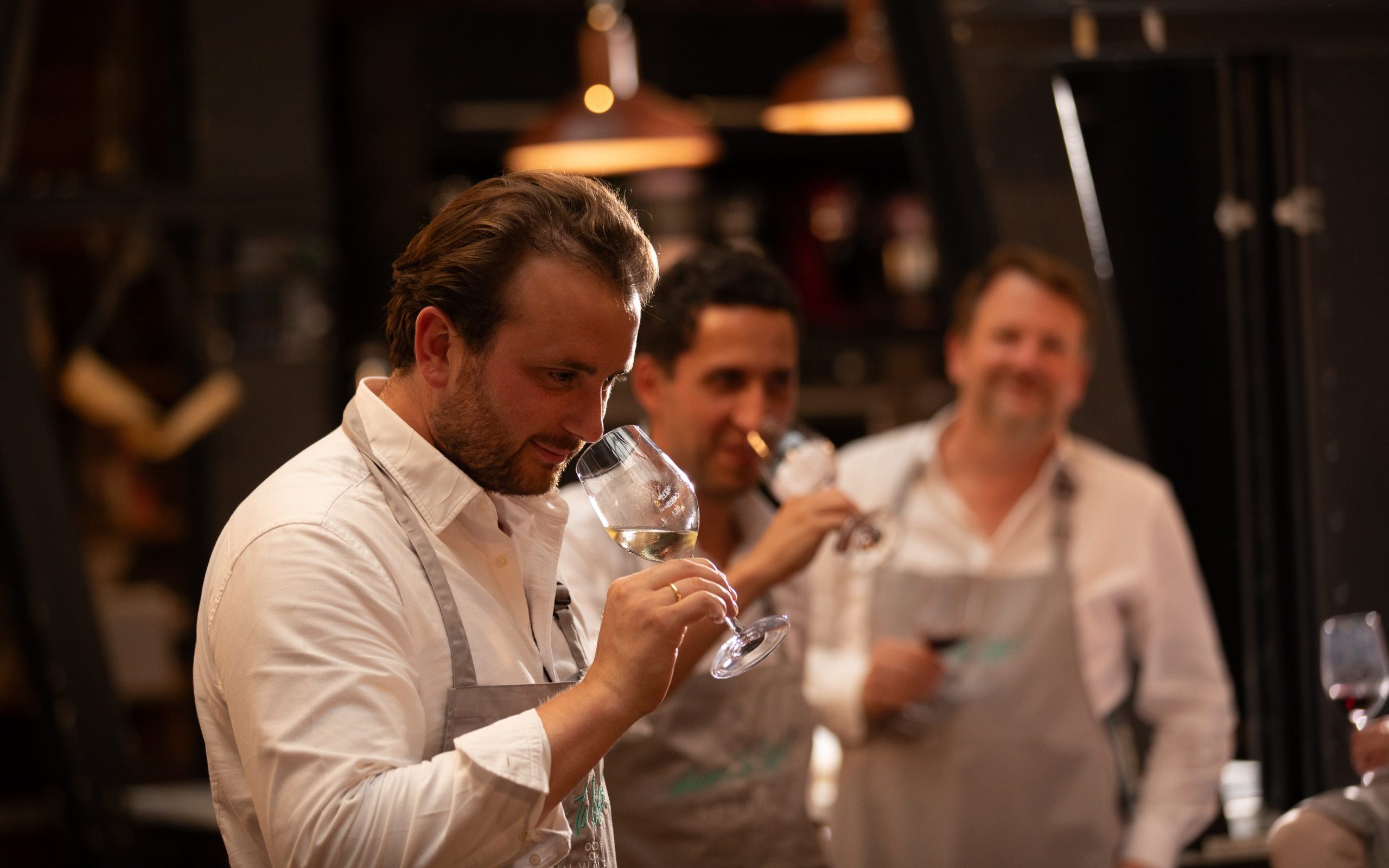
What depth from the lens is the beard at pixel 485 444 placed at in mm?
1325

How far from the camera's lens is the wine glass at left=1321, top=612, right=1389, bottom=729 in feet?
5.44

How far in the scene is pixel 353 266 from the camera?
20.0 ft

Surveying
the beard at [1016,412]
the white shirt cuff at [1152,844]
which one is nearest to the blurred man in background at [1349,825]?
the white shirt cuff at [1152,844]

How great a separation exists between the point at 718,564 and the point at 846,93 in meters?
2.15

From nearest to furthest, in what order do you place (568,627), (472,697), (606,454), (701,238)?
(472,697)
(606,454)
(568,627)
(701,238)

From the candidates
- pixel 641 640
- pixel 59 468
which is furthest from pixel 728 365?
pixel 59 468

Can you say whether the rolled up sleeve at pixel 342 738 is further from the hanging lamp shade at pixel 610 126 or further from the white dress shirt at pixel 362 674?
the hanging lamp shade at pixel 610 126

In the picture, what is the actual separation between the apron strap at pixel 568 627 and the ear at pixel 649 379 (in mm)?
533

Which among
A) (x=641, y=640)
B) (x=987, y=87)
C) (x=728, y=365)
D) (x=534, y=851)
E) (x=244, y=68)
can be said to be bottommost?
(x=534, y=851)

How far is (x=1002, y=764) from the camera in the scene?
2.54m

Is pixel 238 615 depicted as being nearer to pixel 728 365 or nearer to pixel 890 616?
pixel 728 365

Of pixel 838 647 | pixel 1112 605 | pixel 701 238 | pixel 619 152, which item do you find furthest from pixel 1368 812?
pixel 701 238

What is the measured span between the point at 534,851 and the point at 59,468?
112 inches

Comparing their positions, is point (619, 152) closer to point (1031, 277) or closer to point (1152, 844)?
point (1031, 277)
